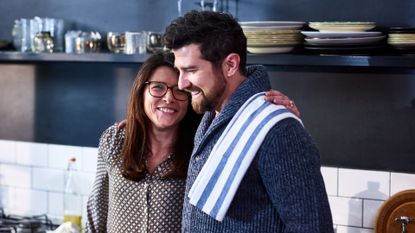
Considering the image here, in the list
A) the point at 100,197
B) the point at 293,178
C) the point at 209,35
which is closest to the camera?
the point at 293,178

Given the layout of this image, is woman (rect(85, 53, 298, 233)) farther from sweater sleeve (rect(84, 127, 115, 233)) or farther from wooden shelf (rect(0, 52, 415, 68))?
wooden shelf (rect(0, 52, 415, 68))

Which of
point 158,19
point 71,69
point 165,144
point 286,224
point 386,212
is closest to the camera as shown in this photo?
point 286,224

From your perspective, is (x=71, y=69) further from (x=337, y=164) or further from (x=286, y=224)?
(x=286, y=224)

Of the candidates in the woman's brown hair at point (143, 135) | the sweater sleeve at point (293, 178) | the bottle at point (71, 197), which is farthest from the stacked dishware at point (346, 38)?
the bottle at point (71, 197)

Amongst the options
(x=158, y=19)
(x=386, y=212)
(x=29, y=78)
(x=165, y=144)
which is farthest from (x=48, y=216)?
(x=386, y=212)

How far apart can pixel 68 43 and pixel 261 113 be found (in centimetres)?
180

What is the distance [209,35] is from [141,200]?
2.52ft

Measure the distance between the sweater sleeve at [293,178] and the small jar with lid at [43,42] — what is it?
1.94m

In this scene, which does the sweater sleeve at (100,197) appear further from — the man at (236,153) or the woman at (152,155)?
the man at (236,153)

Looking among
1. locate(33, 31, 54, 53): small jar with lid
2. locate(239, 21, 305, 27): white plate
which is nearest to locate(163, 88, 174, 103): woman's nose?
locate(239, 21, 305, 27): white plate

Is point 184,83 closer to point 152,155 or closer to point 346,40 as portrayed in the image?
point 152,155

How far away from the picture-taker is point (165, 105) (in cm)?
252

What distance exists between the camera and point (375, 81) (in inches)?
122

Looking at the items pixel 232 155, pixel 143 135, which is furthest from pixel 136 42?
pixel 232 155
